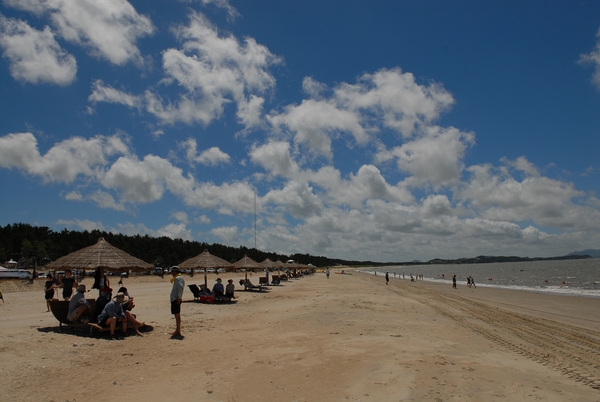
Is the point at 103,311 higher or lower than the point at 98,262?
lower

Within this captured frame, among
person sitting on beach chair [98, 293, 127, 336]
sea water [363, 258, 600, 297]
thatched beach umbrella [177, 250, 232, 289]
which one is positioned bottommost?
sea water [363, 258, 600, 297]

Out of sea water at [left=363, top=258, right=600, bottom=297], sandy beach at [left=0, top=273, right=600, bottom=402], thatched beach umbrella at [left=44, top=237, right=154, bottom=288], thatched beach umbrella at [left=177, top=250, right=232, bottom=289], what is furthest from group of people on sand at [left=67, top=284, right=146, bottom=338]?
sea water at [left=363, top=258, right=600, bottom=297]

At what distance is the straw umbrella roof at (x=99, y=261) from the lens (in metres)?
11.0

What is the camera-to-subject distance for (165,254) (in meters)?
94.2

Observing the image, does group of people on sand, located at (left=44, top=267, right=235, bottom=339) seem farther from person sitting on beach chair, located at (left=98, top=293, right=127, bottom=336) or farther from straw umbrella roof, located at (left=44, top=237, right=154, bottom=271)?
straw umbrella roof, located at (left=44, top=237, right=154, bottom=271)

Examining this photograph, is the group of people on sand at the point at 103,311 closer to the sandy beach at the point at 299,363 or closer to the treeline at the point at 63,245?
the sandy beach at the point at 299,363

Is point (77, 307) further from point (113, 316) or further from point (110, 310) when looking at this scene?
point (113, 316)

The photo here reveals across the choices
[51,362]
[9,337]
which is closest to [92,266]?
[9,337]

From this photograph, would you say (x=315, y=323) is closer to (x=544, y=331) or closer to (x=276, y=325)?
(x=276, y=325)

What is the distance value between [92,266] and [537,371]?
10.5m

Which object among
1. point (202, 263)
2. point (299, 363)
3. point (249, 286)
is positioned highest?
point (202, 263)

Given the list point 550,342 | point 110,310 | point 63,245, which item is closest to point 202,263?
point 110,310

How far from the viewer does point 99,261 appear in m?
11.1

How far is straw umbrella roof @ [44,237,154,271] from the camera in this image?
36.0 ft
